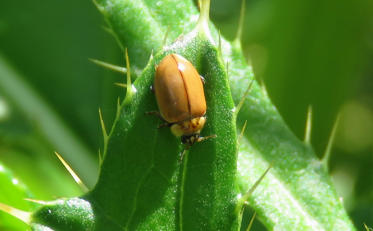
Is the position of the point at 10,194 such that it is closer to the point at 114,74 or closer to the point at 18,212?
the point at 18,212

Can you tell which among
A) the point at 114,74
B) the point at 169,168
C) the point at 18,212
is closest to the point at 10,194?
the point at 18,212

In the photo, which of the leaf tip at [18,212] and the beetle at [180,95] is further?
the beetle at [180,95]

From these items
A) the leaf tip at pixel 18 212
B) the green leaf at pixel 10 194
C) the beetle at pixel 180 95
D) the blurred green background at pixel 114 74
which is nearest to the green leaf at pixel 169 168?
the beetle at pixel 180 95

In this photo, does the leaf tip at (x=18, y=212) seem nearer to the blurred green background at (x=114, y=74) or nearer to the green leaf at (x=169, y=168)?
the green leaf at (x=169, y=168)

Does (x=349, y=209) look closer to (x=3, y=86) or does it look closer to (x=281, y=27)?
(x=281, y=27)

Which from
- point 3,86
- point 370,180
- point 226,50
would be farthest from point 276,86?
point 3,86

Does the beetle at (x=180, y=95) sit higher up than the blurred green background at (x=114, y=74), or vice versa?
the beetle at (x=180, y=95)

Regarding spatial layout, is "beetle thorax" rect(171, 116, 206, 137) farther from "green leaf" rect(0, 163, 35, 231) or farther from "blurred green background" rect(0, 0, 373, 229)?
"blurred green background" rect(0, 0, 373, 229)
